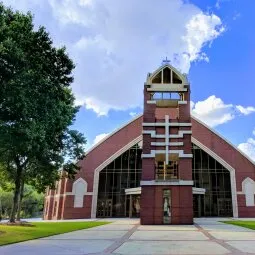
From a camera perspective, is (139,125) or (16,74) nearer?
(16,74)

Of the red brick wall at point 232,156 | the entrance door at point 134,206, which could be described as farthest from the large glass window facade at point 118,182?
the red brick wall at point 232,156

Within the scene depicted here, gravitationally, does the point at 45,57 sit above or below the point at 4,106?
above

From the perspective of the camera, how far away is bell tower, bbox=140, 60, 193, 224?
2606 centimetres

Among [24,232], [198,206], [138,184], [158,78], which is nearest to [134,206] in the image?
[138,184]

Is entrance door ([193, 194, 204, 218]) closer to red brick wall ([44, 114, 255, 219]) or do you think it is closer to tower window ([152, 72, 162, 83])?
red brick wall ([44, 114, 255, 219])

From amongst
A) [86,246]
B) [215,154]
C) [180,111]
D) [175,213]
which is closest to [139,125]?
[215,154]

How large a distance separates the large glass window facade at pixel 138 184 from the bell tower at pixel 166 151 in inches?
547

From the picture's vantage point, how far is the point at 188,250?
35.0ft

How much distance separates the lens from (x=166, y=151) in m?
27.5

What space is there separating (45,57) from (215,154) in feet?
106

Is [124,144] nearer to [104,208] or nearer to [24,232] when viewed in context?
[104,208]

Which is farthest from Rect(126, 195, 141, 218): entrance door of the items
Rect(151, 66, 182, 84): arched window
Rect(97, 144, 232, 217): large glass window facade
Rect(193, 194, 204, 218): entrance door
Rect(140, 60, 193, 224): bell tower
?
Rect(151, 66, 182, 84): arched window

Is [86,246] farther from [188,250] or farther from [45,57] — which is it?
[45,57]

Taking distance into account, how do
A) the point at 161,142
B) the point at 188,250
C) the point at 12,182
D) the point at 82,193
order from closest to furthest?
the point at 188,250, the point at 161,142, the point at 12,182, the point at 82,193
